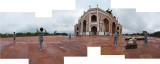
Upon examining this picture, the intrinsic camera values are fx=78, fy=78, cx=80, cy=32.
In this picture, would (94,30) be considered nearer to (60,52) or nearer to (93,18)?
(93,18)

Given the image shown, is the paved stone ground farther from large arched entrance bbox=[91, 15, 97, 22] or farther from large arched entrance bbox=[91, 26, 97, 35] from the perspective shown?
large arched entrance bbox=[91, 15, 97, 22]

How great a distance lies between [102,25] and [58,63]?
566 inches

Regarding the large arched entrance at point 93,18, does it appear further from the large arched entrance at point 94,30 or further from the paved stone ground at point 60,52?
the paved stone ground at point 60,52

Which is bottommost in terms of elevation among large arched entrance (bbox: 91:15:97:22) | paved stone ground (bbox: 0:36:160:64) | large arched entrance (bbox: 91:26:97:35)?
paved stone ground (bbox: 0:36:160:64)

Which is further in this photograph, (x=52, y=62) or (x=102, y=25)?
(x=102, y=25)

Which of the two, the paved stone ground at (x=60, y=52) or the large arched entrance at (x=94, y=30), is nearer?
the paved stone ground at (x=60, y=52)

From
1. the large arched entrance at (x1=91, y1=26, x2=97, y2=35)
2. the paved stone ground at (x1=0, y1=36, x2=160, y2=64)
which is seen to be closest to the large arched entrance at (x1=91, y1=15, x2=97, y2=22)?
the large arched entrance at (x1=91, y1=26, x2=97, y2=35)

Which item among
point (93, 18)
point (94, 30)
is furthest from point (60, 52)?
point (93, 18)

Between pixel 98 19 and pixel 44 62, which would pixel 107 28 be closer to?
pixel 98 19

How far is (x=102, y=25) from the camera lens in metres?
15.0

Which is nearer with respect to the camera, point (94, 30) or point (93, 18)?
point (93, 18)

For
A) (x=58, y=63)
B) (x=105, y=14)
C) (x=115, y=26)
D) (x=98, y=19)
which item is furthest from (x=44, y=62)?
(x=115, y=26)

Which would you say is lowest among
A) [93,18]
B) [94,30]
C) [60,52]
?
[60,52]

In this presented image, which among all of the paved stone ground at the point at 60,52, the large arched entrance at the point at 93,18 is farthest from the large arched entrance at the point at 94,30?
the paved stone ground at the point at 60,52
